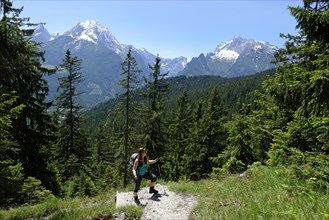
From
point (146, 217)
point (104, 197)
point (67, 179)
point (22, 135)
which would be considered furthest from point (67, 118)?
point (146, 217)

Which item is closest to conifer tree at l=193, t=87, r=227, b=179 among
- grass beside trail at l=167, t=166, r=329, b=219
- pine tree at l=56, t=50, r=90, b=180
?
pine tree at l=56, t=50, r=90, b=180

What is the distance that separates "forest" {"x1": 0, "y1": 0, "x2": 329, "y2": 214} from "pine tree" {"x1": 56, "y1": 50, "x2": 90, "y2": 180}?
0.11 metres

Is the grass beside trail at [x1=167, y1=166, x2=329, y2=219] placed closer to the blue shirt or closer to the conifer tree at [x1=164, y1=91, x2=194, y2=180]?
A: the blue shirt

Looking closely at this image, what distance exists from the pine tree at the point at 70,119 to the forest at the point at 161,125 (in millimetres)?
110

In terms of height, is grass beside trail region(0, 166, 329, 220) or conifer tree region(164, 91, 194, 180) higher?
grass beside trail region(0, 166, 329, 220)

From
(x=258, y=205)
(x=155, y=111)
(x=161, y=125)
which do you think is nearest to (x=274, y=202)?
(x=258, y=205)

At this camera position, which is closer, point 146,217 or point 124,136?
point 146,217

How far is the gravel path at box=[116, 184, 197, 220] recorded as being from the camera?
324 inches

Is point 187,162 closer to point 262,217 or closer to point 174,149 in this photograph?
point 174,149

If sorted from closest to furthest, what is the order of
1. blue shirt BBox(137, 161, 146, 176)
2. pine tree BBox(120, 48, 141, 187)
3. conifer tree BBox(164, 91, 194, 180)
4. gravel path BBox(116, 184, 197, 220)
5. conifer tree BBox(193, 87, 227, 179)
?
gravel path BBox(116, 184, 197, 220), blue shirt BBox(137, 161, 146, 176), pine tree BBox(120, 48, 141, 187), conifer tree BBox(193, 87, 227, 179), conifer tree BBox(164, 91, 194, 180)

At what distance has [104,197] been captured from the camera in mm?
12469

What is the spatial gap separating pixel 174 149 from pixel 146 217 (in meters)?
30.7

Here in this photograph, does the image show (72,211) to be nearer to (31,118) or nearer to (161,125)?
(31,118)

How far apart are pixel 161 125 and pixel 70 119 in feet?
31.6
